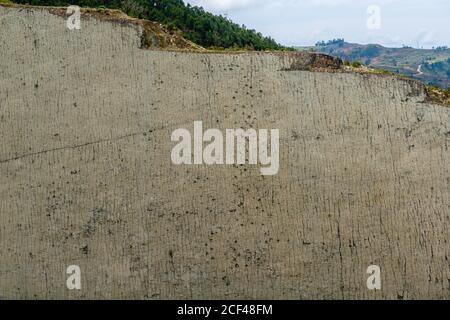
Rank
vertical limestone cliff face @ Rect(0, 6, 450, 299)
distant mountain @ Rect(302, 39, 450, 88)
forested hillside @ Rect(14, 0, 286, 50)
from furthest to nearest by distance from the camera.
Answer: distant mountain @ Rect(302, 39, 450, 88) → forested hillside @ Rect(14, 0, 286, 50) → vertical limestone cliff face @ Rect(0, 6, 450, 299)

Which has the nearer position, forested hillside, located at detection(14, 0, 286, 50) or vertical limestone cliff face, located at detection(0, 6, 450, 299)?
vertical limestone cliff face, located at detection(0, 6, 450, 299)

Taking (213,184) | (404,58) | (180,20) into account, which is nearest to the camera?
(213,184)

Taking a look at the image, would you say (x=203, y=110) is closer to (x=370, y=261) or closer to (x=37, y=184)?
(x=37, y=184)

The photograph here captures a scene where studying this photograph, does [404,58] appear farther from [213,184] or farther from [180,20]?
[213,184]

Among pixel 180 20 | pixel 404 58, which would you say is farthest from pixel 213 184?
pixel 404 58

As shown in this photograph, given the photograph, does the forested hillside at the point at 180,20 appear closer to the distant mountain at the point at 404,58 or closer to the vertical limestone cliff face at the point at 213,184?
the vertical limestone cliff face at the point at 213,184

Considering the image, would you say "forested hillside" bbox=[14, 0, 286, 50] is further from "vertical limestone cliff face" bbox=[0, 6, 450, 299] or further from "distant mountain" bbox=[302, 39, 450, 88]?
"distant mountain" bbox=[302, 39, 450, 88]

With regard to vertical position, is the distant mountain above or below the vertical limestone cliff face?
above

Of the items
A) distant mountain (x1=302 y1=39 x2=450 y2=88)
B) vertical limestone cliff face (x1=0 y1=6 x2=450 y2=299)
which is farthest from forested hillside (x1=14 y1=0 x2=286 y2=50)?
distant mountain (x1=302 y1=39 x2=450 y2=88)
